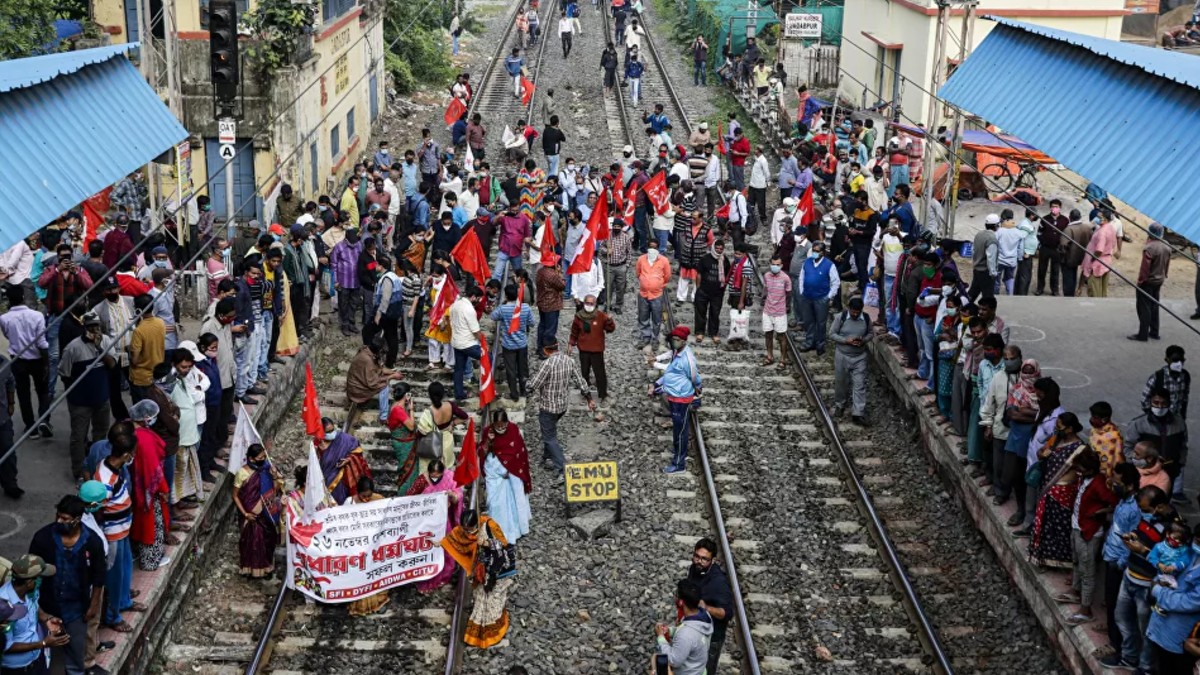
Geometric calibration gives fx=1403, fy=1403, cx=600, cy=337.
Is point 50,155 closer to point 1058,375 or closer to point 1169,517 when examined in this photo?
point 1169,517

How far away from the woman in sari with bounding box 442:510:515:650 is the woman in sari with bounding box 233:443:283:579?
6.00ft

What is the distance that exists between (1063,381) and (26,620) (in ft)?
38.5

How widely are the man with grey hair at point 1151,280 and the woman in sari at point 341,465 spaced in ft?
30.6

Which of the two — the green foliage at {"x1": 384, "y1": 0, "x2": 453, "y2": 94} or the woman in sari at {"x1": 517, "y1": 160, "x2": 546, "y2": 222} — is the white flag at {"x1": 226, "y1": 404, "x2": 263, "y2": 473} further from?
the green foliage at {"x1": 384, "y1": 0, "x2": 453, "y2": 94}

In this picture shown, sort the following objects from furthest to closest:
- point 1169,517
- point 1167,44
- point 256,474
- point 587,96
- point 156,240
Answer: point 1167,44
point 587,96
point 156,240
point 256,474
point 1169,517

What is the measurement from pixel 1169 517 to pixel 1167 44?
114 feet

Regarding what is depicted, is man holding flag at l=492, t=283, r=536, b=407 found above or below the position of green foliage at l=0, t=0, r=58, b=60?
below

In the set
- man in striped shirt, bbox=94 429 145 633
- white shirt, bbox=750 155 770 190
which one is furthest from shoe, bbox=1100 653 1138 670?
white shirt, bbox=750 155 770 190

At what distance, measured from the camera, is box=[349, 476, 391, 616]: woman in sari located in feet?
42.4

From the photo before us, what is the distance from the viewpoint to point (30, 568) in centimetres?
961

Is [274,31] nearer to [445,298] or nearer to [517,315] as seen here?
[445,298]

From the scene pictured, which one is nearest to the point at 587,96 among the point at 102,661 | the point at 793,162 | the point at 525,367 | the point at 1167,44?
the point at 793,162

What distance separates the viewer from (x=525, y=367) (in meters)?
17.6

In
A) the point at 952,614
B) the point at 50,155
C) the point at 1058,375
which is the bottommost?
the point at 952,614
